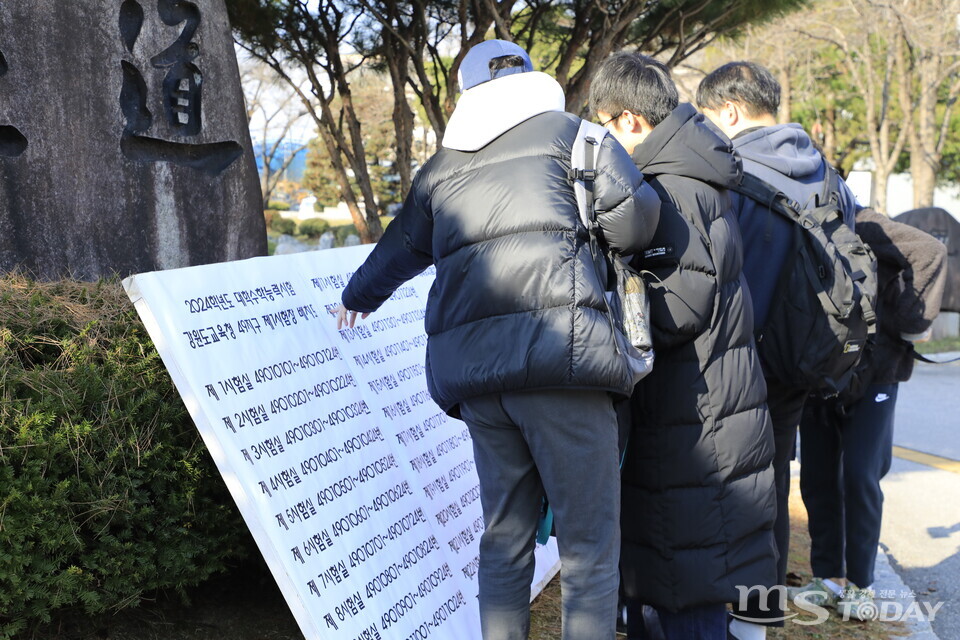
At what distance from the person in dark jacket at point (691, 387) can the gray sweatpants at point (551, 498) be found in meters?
A: 0.27

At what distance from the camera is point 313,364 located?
108 inches

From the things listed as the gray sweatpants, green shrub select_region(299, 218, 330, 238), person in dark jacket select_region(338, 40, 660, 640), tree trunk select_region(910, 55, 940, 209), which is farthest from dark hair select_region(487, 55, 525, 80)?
green shrub select_region(299, 218, 330, 238)

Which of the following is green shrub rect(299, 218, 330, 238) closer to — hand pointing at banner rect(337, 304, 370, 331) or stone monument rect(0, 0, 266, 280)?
stone monument rect(0, 0, 266, 280)

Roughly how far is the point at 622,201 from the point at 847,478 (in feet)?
6.49

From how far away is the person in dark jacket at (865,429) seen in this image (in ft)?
11.2

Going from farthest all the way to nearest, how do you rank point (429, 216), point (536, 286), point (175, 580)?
point (175, 580)
point (429, 216)
point (536, 286)

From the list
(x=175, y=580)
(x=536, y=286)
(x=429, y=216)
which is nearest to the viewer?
(x=536, y=286)

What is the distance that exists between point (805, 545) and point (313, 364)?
2.99 metres

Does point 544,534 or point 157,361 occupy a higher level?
point 157,361

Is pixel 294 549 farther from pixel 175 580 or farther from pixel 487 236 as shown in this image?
pixel 487 236

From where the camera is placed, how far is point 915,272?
3.42 meters

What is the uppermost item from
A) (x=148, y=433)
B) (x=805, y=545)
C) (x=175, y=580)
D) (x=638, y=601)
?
(x=148, y=433)

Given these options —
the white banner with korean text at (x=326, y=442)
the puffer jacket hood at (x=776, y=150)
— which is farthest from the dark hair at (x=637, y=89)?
the white banner with korean text at (x=326, y=442)

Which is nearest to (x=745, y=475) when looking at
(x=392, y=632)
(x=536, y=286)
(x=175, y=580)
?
(x=536, y=286)
